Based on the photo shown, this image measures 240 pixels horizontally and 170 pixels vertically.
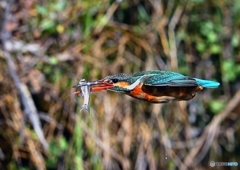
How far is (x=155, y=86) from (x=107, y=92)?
1445 mm

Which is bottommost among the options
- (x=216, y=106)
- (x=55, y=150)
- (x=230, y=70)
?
(x=55, y=150)

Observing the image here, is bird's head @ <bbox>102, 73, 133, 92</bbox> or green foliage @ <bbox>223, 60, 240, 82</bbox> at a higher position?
green foliage @ <bbox>223, 60, 240, 82</bbox>

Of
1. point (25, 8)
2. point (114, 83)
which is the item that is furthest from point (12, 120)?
point (114, 83)

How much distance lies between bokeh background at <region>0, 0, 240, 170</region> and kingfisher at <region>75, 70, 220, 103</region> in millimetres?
1300

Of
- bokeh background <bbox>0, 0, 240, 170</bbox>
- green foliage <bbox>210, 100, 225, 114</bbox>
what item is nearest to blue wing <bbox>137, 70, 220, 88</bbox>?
bokeh background <bbox>0, 0, 240, 170</bbox>

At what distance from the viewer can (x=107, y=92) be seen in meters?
2.38

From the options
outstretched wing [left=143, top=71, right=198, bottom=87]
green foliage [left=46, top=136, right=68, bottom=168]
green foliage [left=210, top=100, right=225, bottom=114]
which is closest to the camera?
outstretched wing [left=143, top=71, right=198, bottom=87]

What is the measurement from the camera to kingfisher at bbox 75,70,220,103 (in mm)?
910

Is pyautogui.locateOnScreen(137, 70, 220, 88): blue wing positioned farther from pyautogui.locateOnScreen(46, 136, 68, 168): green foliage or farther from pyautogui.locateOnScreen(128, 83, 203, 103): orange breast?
pyautogui.locateOnScreen(46, 136, 68, 168): green foliage

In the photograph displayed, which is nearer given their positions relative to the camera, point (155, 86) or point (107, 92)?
point (155, 86)

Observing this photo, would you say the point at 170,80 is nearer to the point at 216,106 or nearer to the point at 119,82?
the point at 119,82

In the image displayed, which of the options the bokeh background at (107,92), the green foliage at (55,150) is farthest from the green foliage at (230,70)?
the green foliage at (55,150)

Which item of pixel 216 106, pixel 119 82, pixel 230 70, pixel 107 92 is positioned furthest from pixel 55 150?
pixel 119 82

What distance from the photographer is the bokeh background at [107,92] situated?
2285 mm
